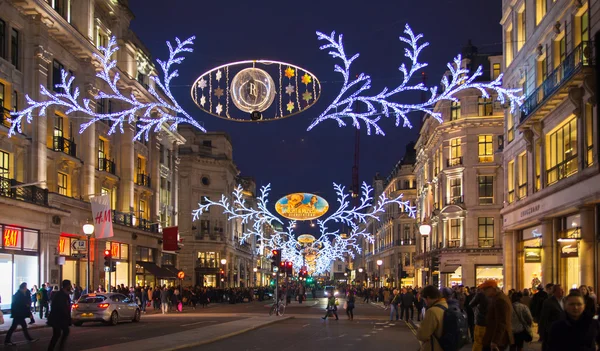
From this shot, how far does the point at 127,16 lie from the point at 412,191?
53757mm

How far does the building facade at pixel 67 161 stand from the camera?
124ft

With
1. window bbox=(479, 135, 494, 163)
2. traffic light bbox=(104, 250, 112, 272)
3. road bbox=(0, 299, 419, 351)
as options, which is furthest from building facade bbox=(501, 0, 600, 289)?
window bbox=(479, 135, 494, 163)

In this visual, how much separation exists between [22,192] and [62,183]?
290 inches

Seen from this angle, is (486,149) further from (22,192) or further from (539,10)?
(22,192)

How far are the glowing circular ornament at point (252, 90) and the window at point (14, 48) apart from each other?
2346cm

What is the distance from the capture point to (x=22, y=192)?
124ft

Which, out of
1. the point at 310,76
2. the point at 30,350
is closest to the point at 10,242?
the point at 30,350

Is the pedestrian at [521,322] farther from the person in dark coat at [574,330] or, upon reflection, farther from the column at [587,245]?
the column at [587,245]

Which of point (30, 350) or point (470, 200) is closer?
point (30, 350)

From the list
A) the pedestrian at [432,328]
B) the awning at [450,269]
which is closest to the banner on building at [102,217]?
the awning at [450,269]

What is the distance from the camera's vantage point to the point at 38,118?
131ft

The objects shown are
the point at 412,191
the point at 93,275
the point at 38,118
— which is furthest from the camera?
the point at 412,191

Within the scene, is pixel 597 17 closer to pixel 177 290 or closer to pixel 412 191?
pixel 177 290

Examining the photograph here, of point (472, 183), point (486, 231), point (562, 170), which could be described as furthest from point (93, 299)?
point (486, 231)
